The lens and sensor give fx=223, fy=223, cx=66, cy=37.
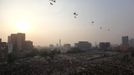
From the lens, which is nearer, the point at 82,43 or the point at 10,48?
the point at 10,48

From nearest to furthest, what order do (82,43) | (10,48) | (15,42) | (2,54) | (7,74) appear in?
(7,74) → (2,54) → (10,48) → (15,42) → (82,43)

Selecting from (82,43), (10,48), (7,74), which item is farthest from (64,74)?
(82,43)

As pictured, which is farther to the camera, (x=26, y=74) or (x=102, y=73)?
(x=26, y=74)

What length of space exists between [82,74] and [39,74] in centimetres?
773

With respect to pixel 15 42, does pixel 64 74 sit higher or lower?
lower

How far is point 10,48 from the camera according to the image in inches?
3905

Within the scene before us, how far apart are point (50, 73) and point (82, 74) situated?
20.2ft

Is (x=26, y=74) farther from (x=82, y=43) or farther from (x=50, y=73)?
(x=82, y=43)

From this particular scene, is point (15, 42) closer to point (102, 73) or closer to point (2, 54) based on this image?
point (2, 54)

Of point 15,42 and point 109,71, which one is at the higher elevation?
point 15,42

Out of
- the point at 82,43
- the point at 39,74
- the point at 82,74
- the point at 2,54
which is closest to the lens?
the point at 82,74

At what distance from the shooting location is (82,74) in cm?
3656

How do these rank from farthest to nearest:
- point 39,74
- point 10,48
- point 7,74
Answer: point 10,48, point 7,74, point 39,74

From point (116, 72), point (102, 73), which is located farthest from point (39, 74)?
point (116, 72)
